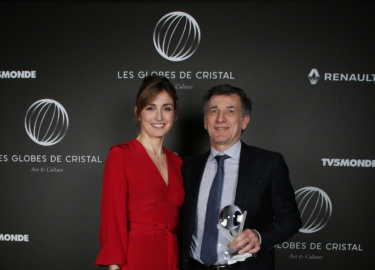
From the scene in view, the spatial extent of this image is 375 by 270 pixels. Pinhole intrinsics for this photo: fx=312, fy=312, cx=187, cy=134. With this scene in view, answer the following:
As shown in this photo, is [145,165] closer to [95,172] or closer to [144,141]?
[144,141]

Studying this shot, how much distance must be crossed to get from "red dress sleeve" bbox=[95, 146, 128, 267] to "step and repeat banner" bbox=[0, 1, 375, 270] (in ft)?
3.37

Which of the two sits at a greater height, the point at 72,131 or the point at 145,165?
the point at 72,131

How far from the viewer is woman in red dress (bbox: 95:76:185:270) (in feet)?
5.27

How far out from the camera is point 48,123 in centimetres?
268

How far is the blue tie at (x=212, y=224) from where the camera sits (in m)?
1.50

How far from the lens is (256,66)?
2.57 meters

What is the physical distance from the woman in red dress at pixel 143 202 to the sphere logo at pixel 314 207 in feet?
4.08

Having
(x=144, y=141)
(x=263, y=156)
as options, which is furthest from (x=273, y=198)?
(x=144, y=141)

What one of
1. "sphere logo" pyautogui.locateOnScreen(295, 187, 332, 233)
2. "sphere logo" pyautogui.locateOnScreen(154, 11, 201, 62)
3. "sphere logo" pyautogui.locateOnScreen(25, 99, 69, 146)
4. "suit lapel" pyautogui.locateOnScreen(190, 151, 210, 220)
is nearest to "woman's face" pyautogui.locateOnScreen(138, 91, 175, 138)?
"suit lapel" pyautogui.locateOnScreen(190, 151, 210, 220)

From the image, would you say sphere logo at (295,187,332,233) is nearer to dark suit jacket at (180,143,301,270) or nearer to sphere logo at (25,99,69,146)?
dark suit jacket at (180,143,301,270)

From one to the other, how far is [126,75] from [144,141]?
3.23ft

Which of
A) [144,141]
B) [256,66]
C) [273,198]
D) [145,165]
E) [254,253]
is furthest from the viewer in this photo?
[256,66]

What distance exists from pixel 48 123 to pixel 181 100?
3.80 feet

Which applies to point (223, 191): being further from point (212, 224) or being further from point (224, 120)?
point (224, 120)
